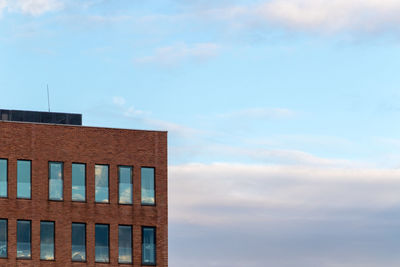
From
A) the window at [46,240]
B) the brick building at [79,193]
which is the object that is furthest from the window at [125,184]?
the window at [46,240]

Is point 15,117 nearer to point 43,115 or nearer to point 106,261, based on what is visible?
point 43,115

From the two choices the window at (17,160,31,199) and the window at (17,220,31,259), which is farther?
the window at (17,160,31,199)

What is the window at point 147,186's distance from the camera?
3526 inches

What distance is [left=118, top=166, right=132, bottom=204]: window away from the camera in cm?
8888

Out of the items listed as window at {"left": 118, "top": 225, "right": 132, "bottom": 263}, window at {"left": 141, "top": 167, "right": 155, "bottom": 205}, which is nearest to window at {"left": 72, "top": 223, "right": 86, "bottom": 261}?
window at {"left": 118, "top": 225, "right": 132, "bottom": 263}

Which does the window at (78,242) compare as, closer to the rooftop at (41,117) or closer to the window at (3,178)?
the window at (3,178)

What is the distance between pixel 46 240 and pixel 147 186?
8.83m

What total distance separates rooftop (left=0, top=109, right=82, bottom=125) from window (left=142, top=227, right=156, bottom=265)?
991cm

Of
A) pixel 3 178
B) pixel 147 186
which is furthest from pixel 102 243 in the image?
pixel 3 178

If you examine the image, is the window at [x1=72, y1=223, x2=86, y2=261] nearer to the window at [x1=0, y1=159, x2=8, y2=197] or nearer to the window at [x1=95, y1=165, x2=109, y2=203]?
the window at [x1=95, y1=165, x2=109, y2=203]

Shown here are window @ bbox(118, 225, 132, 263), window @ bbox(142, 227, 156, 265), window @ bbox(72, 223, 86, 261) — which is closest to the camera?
window @ bbox(72, 223, 86, 261)

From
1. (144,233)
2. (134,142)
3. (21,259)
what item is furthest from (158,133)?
(21,259)

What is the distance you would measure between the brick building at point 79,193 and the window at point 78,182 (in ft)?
0.24

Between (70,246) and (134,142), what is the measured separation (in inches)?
366
